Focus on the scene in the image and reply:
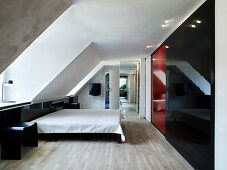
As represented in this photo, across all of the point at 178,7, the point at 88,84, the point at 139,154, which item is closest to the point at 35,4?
the point at 178,7

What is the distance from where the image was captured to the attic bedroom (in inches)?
75.5

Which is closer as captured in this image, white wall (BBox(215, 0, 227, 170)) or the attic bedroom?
white wall (BBox(215, 0, 227, 170))

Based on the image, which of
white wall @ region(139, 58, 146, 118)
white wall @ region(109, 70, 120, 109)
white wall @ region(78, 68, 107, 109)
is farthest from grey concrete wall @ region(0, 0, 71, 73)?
white wall @ region(78, 68, 107, 109)

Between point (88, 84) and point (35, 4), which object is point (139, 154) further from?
point (88, 84)

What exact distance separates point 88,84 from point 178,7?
706 centimetres

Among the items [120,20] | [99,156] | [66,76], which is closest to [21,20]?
[120,20]

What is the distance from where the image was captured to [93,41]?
4.08 metres

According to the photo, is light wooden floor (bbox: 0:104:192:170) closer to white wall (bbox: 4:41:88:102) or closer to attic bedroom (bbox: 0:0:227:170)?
attic bedroom (bbox: 0:0:227:170)

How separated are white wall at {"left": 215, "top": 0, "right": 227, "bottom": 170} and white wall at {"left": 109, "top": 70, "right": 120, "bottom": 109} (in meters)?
6.80

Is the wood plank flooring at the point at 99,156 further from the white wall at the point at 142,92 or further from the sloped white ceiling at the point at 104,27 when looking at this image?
the white wall at the point at 142,92

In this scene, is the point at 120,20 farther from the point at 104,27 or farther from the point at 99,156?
the point at 99,156

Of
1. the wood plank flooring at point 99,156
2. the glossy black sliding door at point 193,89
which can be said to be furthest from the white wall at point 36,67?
the glossy black sliding door at point 193,89

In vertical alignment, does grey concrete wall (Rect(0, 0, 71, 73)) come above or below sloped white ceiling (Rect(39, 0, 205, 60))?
below

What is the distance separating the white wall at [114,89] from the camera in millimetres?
8664
